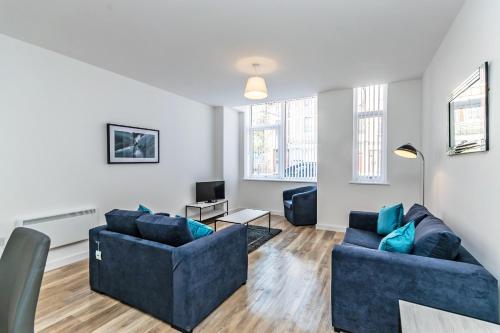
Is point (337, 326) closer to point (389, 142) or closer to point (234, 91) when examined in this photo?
point (389, 142)

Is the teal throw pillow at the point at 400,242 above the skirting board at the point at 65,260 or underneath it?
above

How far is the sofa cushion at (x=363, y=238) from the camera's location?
2648 mm

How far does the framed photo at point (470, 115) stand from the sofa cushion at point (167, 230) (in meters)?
2.19

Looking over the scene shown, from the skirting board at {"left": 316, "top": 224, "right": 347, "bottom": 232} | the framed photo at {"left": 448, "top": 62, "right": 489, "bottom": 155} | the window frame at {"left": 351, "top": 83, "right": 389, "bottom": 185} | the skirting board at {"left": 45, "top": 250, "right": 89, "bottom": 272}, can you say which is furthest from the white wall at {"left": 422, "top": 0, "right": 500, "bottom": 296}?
the skirting board at {"left": 45, "top": 250, "right": 89, "bottom": 272}

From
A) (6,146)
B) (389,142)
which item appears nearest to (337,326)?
(389,142)

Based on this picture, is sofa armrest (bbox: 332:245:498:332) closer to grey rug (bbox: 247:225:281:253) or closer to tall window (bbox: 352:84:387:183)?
grey rug (bbox: 247:225:281:253)

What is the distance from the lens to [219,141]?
5941 mm

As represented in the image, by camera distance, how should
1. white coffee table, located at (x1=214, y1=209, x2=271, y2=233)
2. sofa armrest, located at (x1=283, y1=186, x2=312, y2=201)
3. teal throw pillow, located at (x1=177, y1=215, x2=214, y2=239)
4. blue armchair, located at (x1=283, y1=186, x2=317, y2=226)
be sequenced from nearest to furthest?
1. teal throw pillow, located at (x1=177, y1=215, x2=214, y2=239)
2. white coffee table, located at (x1=214, y1=209, x2=271, y2=233)
3. blue armchair, located at (x1=283, y1=186, x2=317, y2=226)
4. sofa armrest, located at (x1=283, y1=186, x2=312, y2=201)

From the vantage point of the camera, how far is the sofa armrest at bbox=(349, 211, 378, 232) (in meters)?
3.24

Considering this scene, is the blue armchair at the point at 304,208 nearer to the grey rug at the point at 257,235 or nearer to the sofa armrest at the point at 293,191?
the sofa armrest at the point at 293,191

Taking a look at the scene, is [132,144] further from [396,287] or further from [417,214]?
[417,214]

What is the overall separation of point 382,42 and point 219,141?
391 centimetres

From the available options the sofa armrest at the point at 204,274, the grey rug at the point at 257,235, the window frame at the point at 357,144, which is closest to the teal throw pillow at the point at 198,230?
the sofa armrest at the point at 204,274

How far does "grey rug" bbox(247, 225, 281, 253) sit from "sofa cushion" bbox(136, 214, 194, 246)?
182 centimetres
